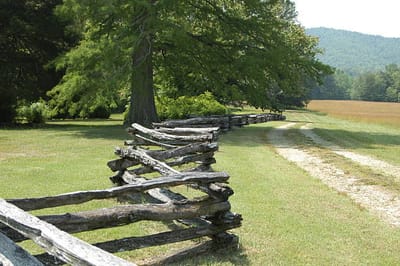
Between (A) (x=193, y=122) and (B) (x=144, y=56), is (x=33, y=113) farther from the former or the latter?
(A) (x=193, y=122)

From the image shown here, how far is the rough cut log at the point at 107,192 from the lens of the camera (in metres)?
4.96

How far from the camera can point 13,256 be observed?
3707 millimetres

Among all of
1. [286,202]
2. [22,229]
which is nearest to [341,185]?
[286,202]

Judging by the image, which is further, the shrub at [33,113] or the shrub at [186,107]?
the shrub at [33,113]

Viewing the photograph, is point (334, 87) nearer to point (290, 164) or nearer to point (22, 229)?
point (290, 164)

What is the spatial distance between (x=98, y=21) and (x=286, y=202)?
16952 millimetres

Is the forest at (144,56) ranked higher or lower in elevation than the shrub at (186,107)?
higher

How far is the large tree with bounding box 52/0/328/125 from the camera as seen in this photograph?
70.6ft

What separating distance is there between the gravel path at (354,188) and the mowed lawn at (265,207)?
0.29 metres

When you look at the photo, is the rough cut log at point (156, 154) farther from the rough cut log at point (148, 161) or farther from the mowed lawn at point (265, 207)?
the mowed lawn at point (265, 207)

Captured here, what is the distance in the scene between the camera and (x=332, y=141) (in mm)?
21797

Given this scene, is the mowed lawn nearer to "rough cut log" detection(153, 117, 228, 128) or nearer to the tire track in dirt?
the tire track in dirt

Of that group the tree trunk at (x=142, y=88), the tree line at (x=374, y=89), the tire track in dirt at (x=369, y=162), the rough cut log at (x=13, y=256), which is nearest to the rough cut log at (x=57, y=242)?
the rough cut log at (x=13, y=256)

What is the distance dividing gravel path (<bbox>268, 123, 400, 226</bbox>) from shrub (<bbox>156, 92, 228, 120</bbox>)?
1122 centimetres
